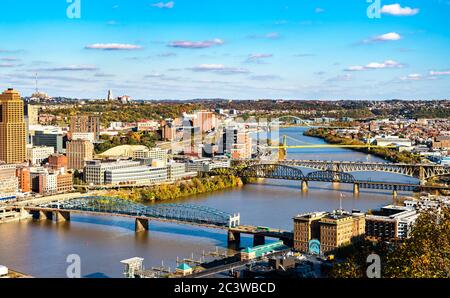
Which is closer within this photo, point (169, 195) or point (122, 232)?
point (122, 232)

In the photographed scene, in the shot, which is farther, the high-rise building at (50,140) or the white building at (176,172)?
the high-rise building at (50,140)

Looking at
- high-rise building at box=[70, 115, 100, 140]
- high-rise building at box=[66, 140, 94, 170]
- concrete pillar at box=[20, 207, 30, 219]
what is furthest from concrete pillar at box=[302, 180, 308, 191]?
high-rise building at box=[70, 115, 100, 140]

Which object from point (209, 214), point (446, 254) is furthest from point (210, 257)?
→ point (446, 254)

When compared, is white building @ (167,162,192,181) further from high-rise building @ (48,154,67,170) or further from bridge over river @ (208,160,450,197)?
high-rise building @ (48,154,67,170)

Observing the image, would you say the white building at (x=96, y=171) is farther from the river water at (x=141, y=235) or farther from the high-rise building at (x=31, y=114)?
the high-rise building at (x=31, y=114)

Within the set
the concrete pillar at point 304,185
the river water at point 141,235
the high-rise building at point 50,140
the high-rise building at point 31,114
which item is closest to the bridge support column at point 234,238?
the river water at point 141,235

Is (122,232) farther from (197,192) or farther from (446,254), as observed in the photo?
(446,254)
